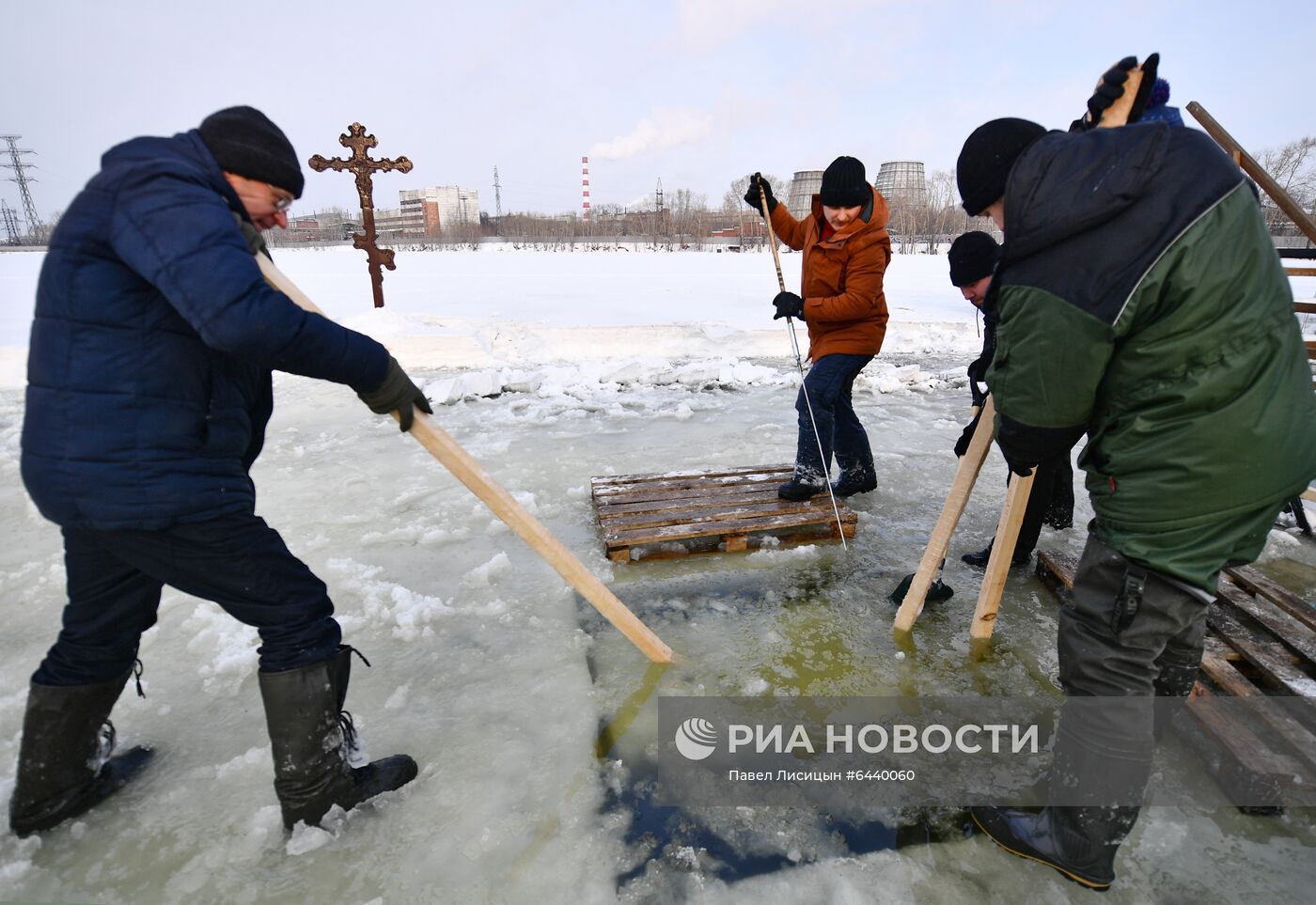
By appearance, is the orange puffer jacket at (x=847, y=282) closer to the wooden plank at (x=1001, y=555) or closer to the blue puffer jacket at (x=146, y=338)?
the wooden plank at (x=1001, y=555)

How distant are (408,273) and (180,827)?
20.0 metres

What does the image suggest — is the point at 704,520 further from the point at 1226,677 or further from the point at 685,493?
the point at 1226,677

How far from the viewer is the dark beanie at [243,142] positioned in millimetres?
1718

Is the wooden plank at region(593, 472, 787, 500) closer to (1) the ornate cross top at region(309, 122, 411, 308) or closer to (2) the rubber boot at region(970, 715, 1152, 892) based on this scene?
(2) the rubber boot at region(970, 715, 1152, 892)

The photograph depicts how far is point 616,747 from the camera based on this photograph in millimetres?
2398

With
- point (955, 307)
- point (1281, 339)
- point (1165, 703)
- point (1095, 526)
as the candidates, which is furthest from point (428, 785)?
point (955, 307)

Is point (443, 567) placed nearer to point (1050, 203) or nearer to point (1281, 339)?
point (1050, 203)

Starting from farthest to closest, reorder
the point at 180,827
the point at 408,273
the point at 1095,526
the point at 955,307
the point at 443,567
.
Answer: 1. the point at 408,273
2. the point at 955,307
3. the point at 443,567
4. the point at 180,827
5. the point at 1095,526

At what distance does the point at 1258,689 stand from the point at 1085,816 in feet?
3.97

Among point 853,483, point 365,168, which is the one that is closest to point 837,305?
point 853,483

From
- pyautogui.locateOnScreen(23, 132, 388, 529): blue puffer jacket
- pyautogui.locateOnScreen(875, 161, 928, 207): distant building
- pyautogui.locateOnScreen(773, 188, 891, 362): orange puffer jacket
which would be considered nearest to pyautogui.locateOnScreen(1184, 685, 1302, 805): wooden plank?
pyautogui.locateOnScreen(773, 188, 891, 362): orange puffer jacket

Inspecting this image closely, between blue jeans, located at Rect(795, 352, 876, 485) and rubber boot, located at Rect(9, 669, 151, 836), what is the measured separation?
3471 mm

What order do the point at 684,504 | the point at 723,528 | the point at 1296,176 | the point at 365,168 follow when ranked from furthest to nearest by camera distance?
1. the point at 1296,176
2. the point at 365,168
3. the point at 684,504
4. the point at 723,528

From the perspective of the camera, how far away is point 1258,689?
8.00 ft
